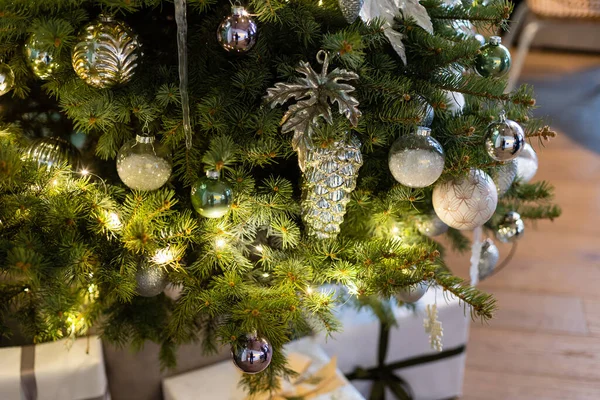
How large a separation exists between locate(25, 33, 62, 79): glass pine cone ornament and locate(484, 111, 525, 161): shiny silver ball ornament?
0.44 metres

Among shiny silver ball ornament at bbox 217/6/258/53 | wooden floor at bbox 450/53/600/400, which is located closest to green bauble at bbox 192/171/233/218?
shiny silver ball ornament at bbox 217/6/258/53

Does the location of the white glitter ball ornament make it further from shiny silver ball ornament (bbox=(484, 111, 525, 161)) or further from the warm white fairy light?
the warm white fairy light

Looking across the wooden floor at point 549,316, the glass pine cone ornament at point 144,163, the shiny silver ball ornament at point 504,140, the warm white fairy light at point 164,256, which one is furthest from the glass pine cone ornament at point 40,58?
the wooden floor at point 549,316

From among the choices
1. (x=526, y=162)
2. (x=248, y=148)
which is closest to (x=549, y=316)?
(x=526, y=162)

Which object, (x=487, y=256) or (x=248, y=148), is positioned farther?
(x=487, y=256)

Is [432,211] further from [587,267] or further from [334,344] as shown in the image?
[587,267]

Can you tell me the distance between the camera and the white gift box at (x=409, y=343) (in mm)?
950

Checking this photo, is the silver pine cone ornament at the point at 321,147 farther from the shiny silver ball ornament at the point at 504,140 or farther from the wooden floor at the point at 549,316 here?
the wooden floor at the point at 549,316

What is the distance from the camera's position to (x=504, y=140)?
62 cm

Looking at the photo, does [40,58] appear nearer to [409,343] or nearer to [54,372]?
[54,372]

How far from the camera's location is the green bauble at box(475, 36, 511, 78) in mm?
714

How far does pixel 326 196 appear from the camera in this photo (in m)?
0.66

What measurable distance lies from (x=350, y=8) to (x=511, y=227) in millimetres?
401

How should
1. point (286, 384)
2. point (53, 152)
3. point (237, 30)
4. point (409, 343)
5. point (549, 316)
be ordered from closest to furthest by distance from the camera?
point (237, 30), point (53, 152), point (286, 384), point (409, 343), point (549, 316)
